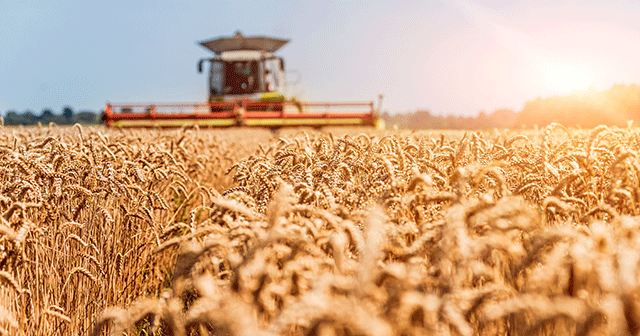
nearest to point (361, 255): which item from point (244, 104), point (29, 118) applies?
point (244, 104)

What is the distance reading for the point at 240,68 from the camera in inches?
934

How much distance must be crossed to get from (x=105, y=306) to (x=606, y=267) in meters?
3.25

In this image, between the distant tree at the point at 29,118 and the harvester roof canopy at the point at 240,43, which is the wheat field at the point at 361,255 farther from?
the distant tree at the point at 29,118

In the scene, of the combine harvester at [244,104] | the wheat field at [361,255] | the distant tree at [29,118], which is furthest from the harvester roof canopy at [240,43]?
the distant tree at [29,118]

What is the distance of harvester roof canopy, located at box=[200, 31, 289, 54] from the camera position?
2353cm

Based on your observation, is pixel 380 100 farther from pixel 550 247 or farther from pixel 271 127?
pixel 550 247

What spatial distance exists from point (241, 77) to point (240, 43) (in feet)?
4.85

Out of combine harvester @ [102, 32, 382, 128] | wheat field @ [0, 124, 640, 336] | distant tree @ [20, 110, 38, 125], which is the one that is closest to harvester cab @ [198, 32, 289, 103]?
combine harvester @ [102, 32, 382, 128]

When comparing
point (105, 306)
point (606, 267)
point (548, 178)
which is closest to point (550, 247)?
point (606, 267)

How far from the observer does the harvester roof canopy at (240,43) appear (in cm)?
2353

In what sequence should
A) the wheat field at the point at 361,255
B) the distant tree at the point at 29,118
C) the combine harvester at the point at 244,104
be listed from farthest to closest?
the distant tree at the point at 29,118 → the combine harvester at the point at 244,104 → the wheat field at the point at 361,255

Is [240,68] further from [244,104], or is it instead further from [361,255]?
[361,255]

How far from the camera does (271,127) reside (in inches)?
800

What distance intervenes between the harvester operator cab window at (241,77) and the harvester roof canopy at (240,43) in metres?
0.70
